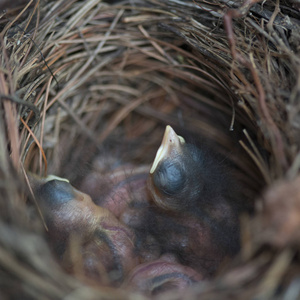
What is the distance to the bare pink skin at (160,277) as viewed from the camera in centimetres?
110

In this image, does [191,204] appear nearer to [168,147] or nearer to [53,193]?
[168,147]

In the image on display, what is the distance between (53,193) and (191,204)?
19.0 inches

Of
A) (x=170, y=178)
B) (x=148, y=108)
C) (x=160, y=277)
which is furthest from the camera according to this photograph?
(x=148, y=108)

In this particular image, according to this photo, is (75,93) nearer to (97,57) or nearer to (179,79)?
(97,57)

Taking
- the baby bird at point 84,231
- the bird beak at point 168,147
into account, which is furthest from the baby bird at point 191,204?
the baby bird at point 84,231

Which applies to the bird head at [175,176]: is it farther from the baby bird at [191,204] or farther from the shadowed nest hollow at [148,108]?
the shadowed nest hollow at [148,108]

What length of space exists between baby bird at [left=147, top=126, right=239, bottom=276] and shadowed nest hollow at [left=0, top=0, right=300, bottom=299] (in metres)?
0.09

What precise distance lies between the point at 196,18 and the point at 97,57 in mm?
447

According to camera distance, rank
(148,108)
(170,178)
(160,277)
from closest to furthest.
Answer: (160,277)
(170,178)
(148,108)

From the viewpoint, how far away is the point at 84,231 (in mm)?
1296

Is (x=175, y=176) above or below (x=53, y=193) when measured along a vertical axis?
above

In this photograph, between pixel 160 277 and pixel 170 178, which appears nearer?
pixel 160 277

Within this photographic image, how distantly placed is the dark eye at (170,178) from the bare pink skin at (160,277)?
24 cm

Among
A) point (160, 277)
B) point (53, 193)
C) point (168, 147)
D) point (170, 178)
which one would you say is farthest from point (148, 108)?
point (160, 277)
